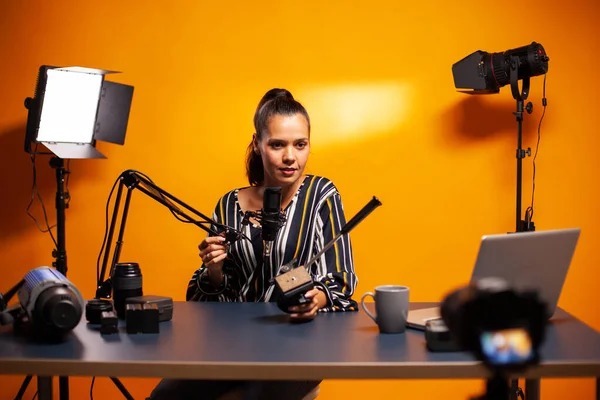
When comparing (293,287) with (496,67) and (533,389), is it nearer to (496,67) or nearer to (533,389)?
(533,389)

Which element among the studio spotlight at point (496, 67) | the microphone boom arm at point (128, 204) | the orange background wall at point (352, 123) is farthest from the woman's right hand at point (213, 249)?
the studio spotlight at point (496, 67)

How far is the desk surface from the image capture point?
52.0 inches

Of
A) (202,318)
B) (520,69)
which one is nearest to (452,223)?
(520,69)

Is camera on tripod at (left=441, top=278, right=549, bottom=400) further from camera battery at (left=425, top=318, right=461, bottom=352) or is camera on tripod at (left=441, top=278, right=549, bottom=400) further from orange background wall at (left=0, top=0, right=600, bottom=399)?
orange background wall at (left=0, top=0, right=600, bottom=399)

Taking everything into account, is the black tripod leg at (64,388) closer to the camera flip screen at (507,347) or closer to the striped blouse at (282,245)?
the striped blouse at (282,245)

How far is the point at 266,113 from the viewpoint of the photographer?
7.27 ft

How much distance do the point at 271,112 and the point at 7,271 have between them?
71.7 inches

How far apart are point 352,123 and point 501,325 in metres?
2.64

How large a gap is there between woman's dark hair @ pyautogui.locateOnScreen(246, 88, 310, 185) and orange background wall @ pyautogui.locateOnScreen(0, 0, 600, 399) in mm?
886

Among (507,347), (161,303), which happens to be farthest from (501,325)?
(161,303)

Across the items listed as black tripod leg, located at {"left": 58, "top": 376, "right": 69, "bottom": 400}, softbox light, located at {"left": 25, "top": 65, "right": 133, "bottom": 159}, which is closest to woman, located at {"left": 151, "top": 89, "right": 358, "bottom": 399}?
black tripod leg, located at {"left": 58, "top": 376, "right": 69, "bottom": 400}

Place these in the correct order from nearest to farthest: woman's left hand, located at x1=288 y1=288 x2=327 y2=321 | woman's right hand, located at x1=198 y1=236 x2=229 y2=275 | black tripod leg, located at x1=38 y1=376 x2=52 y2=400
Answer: black tripod leg, located at x1=38 y1=376 x2=52 y2=400
woman's left hand, located at x1=288 y1=288 x2=327 y2=321
woman's right hand, located at x1=198 y1=236 x2=229 y2=275

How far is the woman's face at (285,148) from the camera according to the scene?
2.13 meters

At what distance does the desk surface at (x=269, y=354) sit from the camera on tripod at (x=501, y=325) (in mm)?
662
